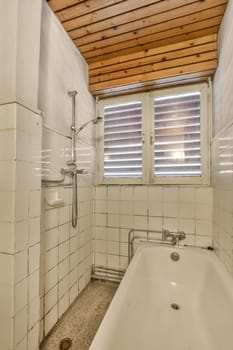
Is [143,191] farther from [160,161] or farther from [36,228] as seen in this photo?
[36,228]

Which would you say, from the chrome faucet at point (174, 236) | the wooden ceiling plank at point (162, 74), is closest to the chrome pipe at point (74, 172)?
the wooden ceiling plank at point (162, 74)

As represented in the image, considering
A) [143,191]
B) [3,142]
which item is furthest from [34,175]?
[143,191]

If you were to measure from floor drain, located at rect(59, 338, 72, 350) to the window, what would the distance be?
1.41 meters

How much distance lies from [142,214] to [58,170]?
1.01m

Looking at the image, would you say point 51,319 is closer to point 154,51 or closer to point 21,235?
point 21,235

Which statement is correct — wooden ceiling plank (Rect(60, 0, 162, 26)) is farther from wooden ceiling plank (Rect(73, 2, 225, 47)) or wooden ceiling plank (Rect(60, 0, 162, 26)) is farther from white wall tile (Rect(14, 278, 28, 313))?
white wall tile (Rect(14, 278, 28, 313))

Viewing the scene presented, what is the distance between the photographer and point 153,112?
2061 mm

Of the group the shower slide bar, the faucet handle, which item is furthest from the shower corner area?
the shower slide bar

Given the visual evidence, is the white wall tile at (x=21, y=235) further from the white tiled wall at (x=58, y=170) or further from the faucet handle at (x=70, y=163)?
the faucet handle at (x=70, y=163)

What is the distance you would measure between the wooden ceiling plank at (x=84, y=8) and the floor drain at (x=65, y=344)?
2436 millimetres

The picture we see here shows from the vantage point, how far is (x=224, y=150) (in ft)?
4.67

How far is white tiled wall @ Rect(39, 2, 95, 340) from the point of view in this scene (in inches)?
54.0

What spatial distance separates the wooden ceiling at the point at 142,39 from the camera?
1.40 metres

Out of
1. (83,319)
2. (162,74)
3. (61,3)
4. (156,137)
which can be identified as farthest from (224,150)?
(83,319)
